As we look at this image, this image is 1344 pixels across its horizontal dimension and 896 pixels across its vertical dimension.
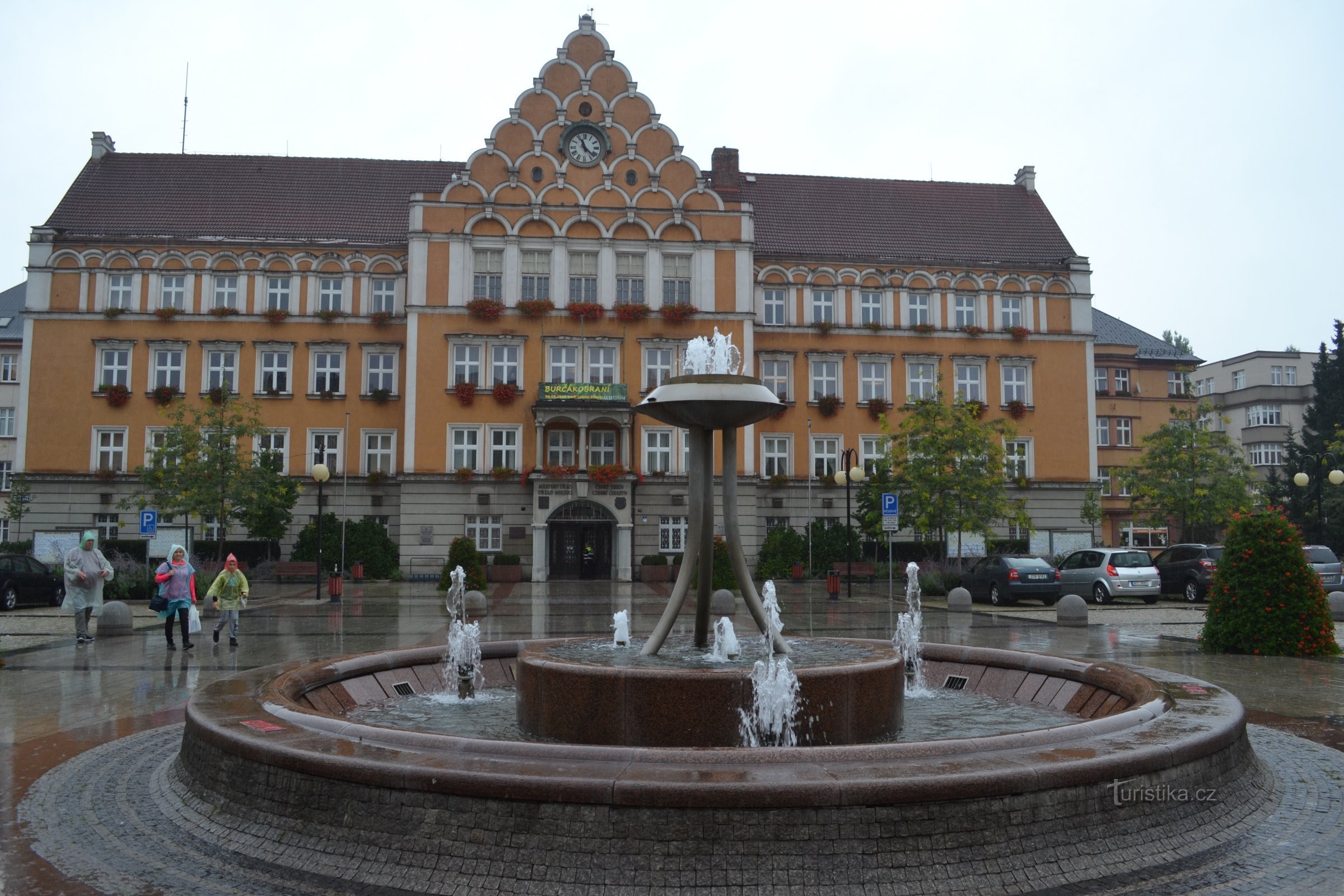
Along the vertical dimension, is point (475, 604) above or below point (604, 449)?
below

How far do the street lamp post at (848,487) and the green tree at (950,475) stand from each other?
6.00ft

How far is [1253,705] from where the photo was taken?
11500mm

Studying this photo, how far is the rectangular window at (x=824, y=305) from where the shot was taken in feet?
159

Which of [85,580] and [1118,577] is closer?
[85,580]

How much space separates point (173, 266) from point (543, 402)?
1806 cm

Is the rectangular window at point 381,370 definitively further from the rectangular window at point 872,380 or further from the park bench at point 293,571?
the rectangular window at point 872,380

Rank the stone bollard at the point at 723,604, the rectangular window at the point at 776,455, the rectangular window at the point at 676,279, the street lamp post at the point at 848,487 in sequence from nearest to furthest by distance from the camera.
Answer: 1. the stone bollard at the point at 723,604
2. the street lamp post at the point at 848,487
3. the rectangular window at the point at 676,279
4. the rectangular window at the point at 776,455

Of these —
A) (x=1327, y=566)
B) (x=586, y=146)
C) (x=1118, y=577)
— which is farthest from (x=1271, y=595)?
(x=586, y=146)

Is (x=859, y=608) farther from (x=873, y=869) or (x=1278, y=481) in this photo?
(x=1278, y=481)

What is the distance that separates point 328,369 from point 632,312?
1414 cm

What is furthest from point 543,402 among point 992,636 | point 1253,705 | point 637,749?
point 637,749

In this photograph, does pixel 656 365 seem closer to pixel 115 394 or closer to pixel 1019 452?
pixel 1019 452

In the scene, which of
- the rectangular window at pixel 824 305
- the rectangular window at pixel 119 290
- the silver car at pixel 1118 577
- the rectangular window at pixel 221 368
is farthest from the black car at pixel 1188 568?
the rectangular window at pixel 119 290

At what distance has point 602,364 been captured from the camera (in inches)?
1768
